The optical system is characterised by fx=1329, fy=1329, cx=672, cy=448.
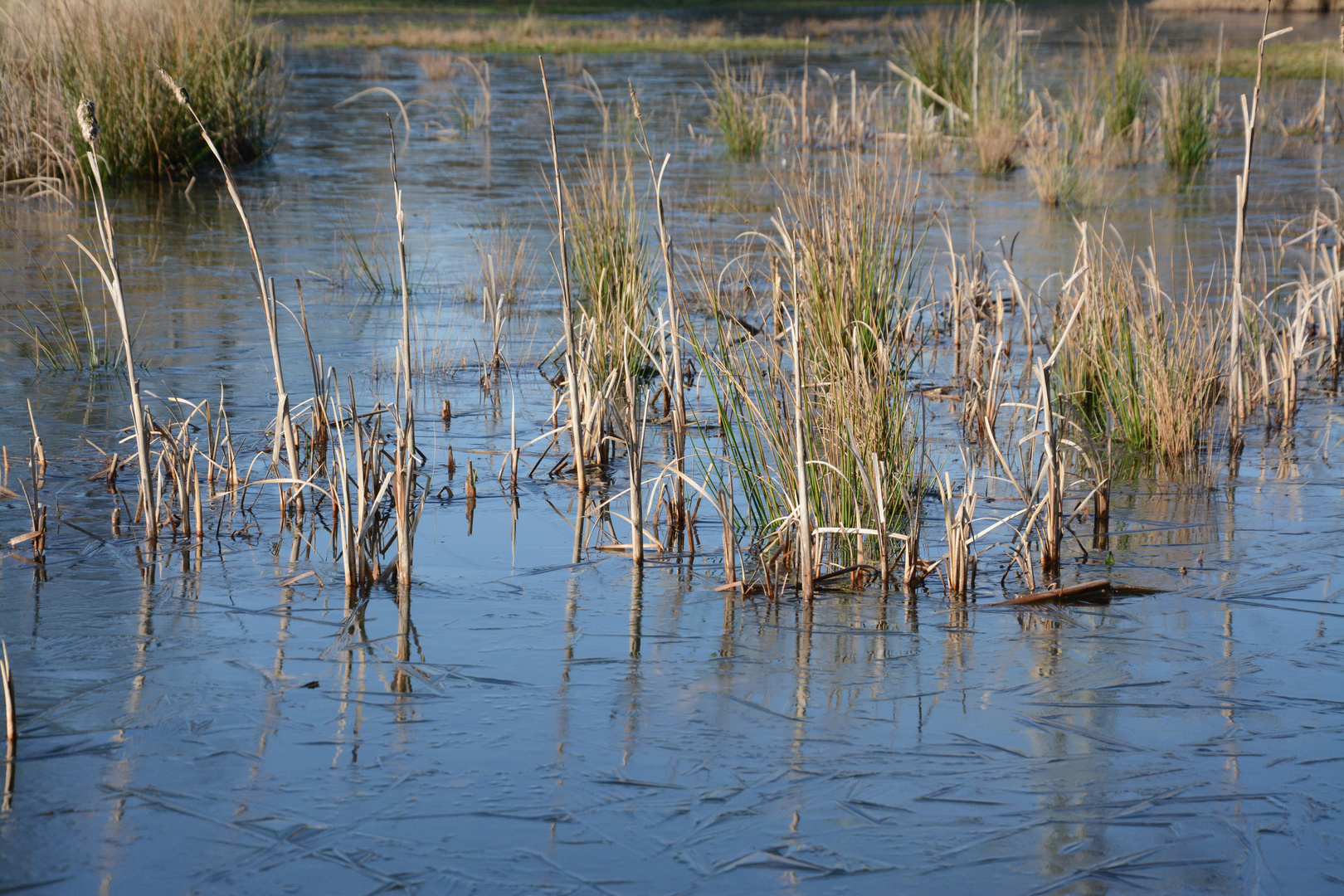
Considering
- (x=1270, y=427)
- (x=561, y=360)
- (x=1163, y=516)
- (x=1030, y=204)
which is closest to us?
(x=1163, y=516)

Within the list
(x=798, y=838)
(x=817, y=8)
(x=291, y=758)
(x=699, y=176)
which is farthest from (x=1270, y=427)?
(x=817, y=8)

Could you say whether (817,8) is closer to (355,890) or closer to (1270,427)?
(1270,427)

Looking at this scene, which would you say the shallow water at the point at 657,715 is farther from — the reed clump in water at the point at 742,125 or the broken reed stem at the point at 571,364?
the reed clump in water at the point at 742,125

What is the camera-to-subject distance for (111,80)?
35.5 ft

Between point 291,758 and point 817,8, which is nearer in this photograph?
point 291,758

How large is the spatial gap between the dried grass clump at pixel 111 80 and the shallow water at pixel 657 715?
257 inches

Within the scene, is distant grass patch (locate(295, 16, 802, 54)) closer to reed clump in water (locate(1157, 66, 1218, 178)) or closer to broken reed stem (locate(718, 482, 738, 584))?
reed clump in water (locate(1157, 66, 1218, 178))

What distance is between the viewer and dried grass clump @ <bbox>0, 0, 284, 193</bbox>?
10594mm

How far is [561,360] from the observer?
20.4ft

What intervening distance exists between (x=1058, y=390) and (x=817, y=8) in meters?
49.5

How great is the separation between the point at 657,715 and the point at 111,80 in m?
9.67

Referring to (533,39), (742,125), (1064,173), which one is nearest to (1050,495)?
(1064,173)

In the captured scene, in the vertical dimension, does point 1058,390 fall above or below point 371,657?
above

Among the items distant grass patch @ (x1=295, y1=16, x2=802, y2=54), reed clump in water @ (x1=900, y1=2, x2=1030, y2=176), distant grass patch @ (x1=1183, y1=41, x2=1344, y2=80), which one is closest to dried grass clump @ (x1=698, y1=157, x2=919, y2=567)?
reed clump in water @ (x1=900, y1=2, x2=1030, y2=176)
